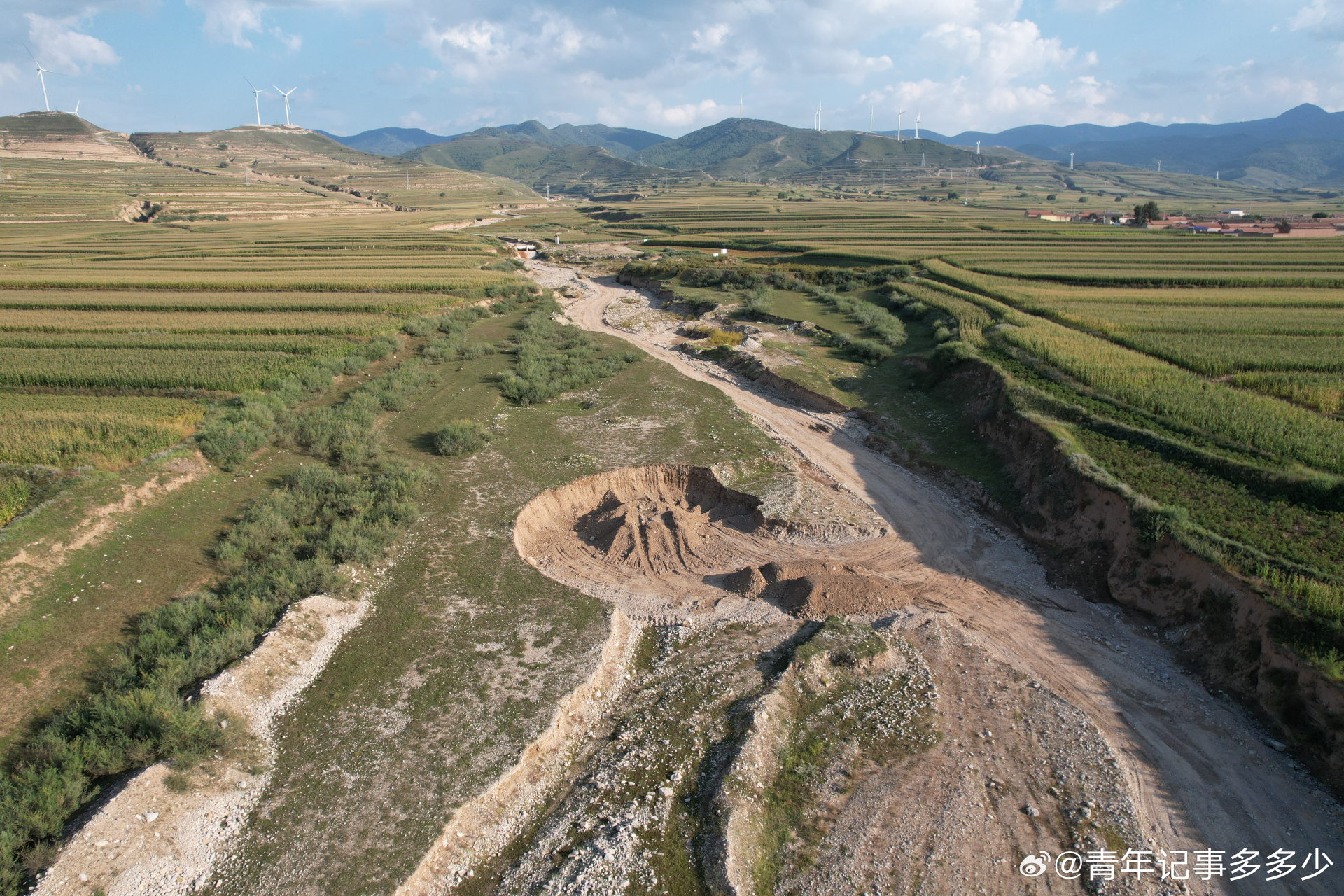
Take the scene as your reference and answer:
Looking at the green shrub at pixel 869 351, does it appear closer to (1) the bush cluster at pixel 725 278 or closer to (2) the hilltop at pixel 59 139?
(1) the bush cluster at pixel 725 278

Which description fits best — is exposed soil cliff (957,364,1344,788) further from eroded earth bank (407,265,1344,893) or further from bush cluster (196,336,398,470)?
bush cluster (196,336,398,470)

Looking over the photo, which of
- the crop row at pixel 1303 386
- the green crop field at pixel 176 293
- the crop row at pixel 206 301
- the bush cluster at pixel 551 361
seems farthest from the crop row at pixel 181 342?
the crop row at pixel 1303 386

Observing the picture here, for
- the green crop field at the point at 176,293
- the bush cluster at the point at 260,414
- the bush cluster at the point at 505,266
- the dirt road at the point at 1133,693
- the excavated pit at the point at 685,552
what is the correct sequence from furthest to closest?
the bush cluster at the point at 505,266, the green crop field at the point at 176,293, the bush cluster at the point at 260,414, the excavated pit at the point at 685,552, the dirt road at the point at 1133,693

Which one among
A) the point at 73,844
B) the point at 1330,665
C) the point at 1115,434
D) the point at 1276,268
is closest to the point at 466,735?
the point at 73,844

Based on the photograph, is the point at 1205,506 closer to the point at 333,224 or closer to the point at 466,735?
the point at 466,735

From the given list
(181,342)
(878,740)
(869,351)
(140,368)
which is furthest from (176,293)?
(878,740)

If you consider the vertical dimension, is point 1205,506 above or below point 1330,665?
above

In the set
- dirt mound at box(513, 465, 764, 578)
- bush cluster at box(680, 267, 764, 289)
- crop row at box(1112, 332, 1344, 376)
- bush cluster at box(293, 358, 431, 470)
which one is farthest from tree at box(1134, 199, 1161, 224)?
bush cluster at box(293, 358, 431, 470)
